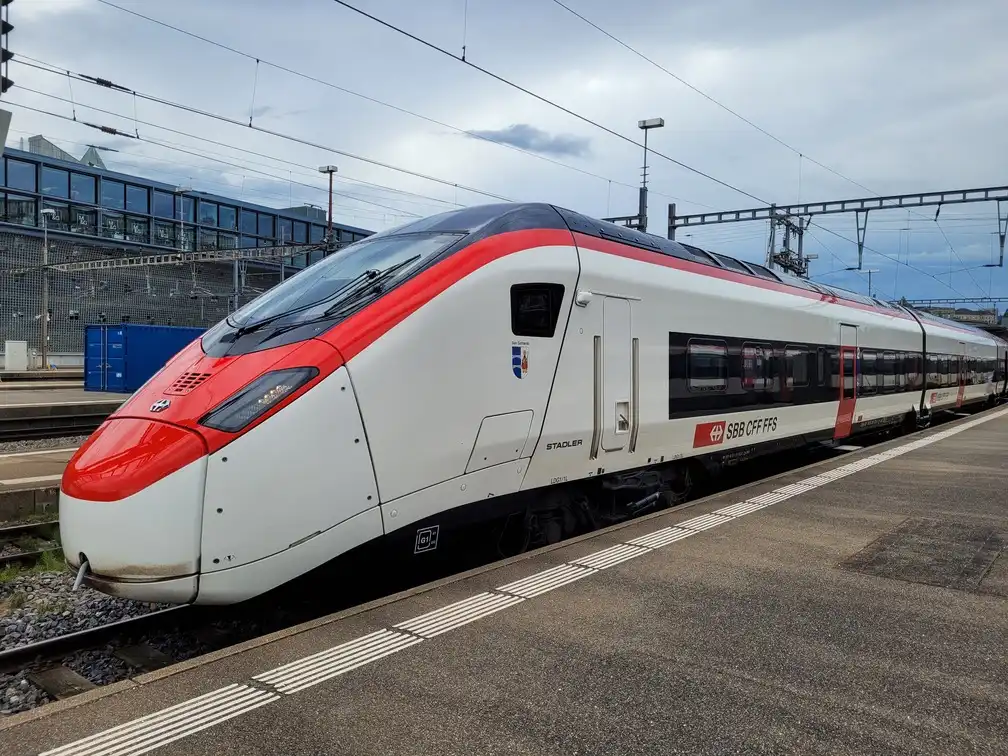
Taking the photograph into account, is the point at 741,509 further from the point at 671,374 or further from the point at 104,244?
the point at 104,244

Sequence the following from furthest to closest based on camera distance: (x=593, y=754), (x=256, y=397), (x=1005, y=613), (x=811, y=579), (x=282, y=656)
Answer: (x=811, y=579), (x=1005, y=613), (x=256, y=397), (x=282, y=656), (x=593, y=754)

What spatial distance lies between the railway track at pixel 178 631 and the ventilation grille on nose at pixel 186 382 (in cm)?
128

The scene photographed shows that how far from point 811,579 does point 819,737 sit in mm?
2255

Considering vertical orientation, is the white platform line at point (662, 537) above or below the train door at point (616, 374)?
below

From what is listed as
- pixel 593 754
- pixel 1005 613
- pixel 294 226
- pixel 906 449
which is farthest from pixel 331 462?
pixel 294 226

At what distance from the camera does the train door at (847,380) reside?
12203 mm

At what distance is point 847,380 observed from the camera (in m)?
12.4

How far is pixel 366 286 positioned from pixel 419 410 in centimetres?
90

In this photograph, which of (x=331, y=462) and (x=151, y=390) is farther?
(x=151, y=390)

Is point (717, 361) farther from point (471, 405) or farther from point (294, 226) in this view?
point (294, 226)

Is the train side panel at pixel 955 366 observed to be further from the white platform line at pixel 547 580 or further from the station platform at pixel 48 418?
the station platform at pixel 48 418

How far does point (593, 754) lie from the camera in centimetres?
304

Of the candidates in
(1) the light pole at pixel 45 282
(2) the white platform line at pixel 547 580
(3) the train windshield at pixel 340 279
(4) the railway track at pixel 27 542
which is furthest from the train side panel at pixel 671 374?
(1) the light pole at pixel 45 282

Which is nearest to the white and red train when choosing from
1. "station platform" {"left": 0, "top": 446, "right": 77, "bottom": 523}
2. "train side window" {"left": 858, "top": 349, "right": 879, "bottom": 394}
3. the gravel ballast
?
"station platform" {"left": 0, "top": 446, "right": 77, "bottom": 523}
